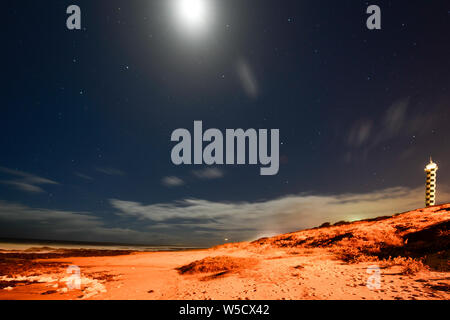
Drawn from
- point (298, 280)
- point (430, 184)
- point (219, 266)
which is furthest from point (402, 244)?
point (430, 184)

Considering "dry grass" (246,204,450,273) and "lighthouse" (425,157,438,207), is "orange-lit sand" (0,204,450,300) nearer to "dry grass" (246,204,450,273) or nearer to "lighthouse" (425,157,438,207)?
"dry grass" (246,204,450,273)

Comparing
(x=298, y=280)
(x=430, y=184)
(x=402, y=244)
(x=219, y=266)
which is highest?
(x=430, y=184)

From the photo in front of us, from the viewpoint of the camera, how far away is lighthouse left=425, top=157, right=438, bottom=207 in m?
33.2

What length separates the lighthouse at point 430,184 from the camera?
3316cm

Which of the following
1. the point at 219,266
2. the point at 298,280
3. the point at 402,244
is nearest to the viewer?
the point at 298,280

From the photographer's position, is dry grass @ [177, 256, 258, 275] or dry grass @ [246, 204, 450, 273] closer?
dry grass @ [246, 204, 450, 273]

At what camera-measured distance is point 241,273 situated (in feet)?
31.9

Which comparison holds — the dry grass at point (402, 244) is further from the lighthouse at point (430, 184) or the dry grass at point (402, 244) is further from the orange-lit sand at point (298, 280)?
the lighthouse at point (430, 184)

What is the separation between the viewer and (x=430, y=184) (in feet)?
112

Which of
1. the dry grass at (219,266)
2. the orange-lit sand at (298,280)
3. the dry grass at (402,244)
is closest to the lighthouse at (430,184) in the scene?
the dry grass at (402,244)

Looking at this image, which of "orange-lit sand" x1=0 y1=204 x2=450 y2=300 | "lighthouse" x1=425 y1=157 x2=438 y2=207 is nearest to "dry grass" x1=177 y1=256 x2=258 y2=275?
"orange-lit sand" x1=0 y1=204 x2=450 y2=300

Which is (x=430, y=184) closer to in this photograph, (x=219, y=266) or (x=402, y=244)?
(x=402, y=244)
